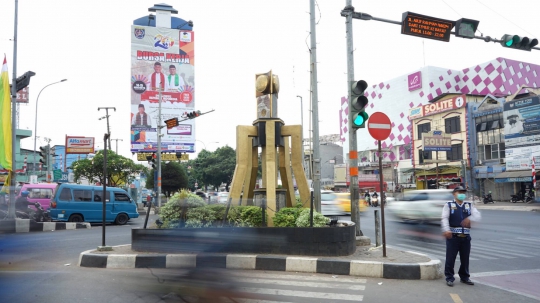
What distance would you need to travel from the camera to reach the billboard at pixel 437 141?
38594 mm

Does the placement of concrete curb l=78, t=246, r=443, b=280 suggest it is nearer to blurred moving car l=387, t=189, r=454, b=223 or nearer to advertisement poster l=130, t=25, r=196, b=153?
blurred moving car l=387, t=189, r=454, b=223

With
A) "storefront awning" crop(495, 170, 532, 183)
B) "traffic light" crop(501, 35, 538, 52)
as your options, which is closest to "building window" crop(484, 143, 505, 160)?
"storefront awning" crop(495, 170, 532, 183)

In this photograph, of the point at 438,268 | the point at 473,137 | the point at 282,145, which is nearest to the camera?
the point at 438,268

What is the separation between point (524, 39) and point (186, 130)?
29770 millimetres

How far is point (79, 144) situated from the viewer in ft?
134

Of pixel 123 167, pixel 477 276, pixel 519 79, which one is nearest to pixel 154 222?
pixel 477 276

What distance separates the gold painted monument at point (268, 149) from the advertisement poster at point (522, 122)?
27.4 metres

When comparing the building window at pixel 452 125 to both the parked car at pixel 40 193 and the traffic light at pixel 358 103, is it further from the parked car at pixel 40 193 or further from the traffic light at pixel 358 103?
the traffic light at pixel 358 103

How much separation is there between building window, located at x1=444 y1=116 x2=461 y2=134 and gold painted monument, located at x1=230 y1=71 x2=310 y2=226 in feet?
115

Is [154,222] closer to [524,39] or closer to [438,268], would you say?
[438,268]

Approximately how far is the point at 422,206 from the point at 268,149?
26.9 feet

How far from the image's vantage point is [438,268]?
22.9 ft

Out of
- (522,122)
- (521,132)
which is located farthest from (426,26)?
(521,132)

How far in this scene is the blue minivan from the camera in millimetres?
18688
